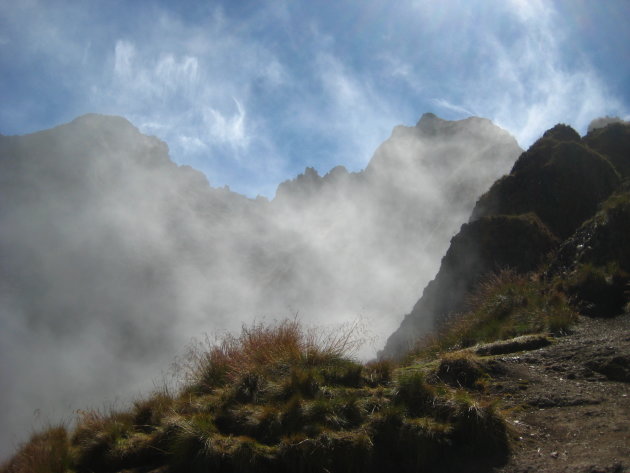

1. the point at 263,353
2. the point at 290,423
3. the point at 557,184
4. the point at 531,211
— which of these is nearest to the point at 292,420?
the point at 290,423

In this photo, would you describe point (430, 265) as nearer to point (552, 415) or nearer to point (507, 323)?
point (507, 323)

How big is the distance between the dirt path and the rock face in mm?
53969

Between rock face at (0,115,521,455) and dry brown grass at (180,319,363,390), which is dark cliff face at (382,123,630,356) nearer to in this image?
dry brown grass at (180,319,363,390)

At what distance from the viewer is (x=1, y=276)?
12162cm

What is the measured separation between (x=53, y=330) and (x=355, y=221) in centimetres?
9472

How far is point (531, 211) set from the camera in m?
21.0

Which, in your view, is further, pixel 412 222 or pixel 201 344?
pixel 412 222

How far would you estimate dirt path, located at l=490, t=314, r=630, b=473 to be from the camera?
3652 mm

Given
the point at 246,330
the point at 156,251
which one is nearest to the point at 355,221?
the point at 156,251

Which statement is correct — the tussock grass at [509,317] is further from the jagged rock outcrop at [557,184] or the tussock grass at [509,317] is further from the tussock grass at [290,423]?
the jagged rock outcrop at [557,184]

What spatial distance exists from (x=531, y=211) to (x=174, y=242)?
442 feet

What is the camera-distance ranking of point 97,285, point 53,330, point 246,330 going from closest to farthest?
point 246,330 < point 53,330 < point 97,285

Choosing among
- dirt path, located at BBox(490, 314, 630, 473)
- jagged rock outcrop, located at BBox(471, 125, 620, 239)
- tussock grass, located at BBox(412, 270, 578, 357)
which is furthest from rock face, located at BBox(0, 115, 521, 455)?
dirt path, located at BBox(490, 314, 630, 473)

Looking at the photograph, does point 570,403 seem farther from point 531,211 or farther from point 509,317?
point 531,211
